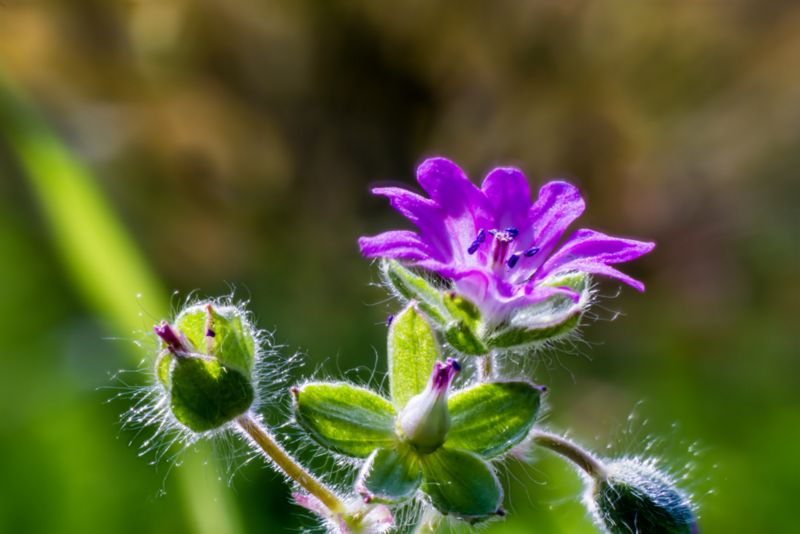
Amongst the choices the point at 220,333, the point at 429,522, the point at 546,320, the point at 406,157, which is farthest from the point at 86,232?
the point at 546,320

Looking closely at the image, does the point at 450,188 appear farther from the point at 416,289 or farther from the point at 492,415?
the point at 492,415

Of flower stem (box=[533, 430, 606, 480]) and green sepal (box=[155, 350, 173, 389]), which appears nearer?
green sepal (box=[155, 350, 173, 389])

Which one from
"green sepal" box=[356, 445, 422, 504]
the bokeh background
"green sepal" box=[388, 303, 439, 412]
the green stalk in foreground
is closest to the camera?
"green sepal" box=[356, 445, 422, 504]

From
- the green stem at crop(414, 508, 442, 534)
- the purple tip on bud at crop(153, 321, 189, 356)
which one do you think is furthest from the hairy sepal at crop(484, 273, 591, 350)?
the purple tip on bud at crop(153, 321, 189, 356)

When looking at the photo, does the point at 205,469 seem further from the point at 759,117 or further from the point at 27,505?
the point at 759,117

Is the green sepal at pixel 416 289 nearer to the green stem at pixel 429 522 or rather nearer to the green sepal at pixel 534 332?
the green sepal at pixel 534 332

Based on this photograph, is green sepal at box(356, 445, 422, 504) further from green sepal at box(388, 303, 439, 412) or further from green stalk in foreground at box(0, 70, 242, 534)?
green stalk in foreground at box(0, 70, 242, 534)

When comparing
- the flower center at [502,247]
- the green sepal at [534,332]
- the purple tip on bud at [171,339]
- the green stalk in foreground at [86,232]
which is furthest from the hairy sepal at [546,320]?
the green stalk in foreground at [86,232]
